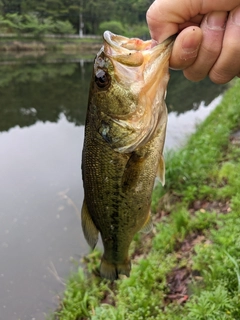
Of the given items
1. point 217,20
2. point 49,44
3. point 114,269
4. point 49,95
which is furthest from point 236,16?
point 49,44

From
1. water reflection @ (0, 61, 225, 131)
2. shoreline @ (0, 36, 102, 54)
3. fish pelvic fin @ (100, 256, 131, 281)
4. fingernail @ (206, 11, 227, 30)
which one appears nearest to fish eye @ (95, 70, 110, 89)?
fingernail @ (206, 11, 227, 30)

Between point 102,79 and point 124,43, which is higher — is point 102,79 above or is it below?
below

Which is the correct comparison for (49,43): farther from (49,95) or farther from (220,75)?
(220,75)

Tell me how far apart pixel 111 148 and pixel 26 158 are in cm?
699

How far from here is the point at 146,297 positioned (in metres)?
3.27

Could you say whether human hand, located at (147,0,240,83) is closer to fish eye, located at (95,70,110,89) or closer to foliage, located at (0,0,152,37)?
fish eye, located at (95,70,110,89)

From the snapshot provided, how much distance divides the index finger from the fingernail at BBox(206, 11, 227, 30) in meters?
0.03

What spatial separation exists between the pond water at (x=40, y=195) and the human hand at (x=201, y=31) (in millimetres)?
3765

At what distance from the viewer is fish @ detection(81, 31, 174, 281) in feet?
5.34

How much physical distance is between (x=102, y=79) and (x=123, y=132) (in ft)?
1.01

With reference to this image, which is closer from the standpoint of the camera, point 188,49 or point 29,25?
point 188,49

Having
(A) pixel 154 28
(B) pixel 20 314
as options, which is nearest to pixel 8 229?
(B) pixel 20 314

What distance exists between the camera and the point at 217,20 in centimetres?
158

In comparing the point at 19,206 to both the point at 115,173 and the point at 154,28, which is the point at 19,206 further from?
the point at 154,28
